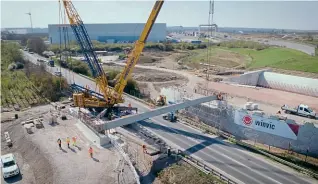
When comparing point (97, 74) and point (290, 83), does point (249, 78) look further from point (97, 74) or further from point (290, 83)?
point (97, 74)

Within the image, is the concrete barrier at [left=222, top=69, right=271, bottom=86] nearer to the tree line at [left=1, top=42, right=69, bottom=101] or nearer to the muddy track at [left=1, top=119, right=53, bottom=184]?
the tree line at [left=1, top=42, right=69, bottom=101]

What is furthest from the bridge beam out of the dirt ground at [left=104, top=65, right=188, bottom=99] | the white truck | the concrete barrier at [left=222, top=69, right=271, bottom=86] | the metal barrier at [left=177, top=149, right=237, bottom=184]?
the concrete barrier at [left=222, top=69, right=271, bottom=86]

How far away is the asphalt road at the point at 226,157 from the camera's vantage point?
20.5 metres

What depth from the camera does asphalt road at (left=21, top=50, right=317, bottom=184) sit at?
2050 centimetres

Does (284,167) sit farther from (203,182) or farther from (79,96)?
(79,96)

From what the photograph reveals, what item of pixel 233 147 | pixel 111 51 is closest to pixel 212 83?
pixel 233 147

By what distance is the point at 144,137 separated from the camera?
26766 mm

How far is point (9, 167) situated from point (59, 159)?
12.2ft

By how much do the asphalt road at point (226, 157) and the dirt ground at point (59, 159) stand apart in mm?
7662

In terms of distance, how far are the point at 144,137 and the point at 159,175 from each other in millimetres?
6456

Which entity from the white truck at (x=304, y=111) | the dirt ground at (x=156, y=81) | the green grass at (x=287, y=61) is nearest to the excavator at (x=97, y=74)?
the dirt ground at (x=156, y=81)

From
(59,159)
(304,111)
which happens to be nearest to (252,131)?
(304,111)

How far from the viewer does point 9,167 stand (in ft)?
65.9

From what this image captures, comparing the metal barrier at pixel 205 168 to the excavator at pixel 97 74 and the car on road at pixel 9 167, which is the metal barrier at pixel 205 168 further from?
the car on road at pixel 9 167
